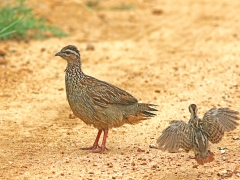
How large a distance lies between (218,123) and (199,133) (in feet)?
0.87

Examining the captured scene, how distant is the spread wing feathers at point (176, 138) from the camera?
756 centimetres

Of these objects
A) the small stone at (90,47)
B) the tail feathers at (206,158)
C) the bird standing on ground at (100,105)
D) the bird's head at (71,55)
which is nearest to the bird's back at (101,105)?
the bird standing on ground at (100,105)

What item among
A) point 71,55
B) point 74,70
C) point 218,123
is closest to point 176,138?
point 218,123

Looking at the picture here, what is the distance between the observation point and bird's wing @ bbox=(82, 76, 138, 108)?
8.79 metres

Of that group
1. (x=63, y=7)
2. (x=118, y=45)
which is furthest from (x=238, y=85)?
(x=63, y=7)

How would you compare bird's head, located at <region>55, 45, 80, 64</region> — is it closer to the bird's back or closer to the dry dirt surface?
the bird's back

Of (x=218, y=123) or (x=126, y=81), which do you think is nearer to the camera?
(x=218, y=123)

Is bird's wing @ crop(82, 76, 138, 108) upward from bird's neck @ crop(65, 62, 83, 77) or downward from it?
downward

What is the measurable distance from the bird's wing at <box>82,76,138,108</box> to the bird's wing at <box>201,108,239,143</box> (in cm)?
128

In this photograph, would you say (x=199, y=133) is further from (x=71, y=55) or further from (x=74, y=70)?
(x=71, y=55)

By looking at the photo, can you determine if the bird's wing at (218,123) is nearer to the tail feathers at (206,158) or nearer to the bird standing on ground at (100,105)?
the tail feathers at (206,158)

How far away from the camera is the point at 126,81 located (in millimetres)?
11898

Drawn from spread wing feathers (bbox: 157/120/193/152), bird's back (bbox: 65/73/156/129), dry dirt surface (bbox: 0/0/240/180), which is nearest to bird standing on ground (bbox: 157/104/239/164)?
spread wing feathers (bbox: 157/120/193/152)

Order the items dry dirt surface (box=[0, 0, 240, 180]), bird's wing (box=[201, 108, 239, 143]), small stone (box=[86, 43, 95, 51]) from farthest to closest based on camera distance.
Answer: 1. small stone (box=[86, 43, 95, 51])
2. dry dirt surface (box=[0, 0, 240, 180])
3. bird's wing (box=[201, 108, 239, 143])
